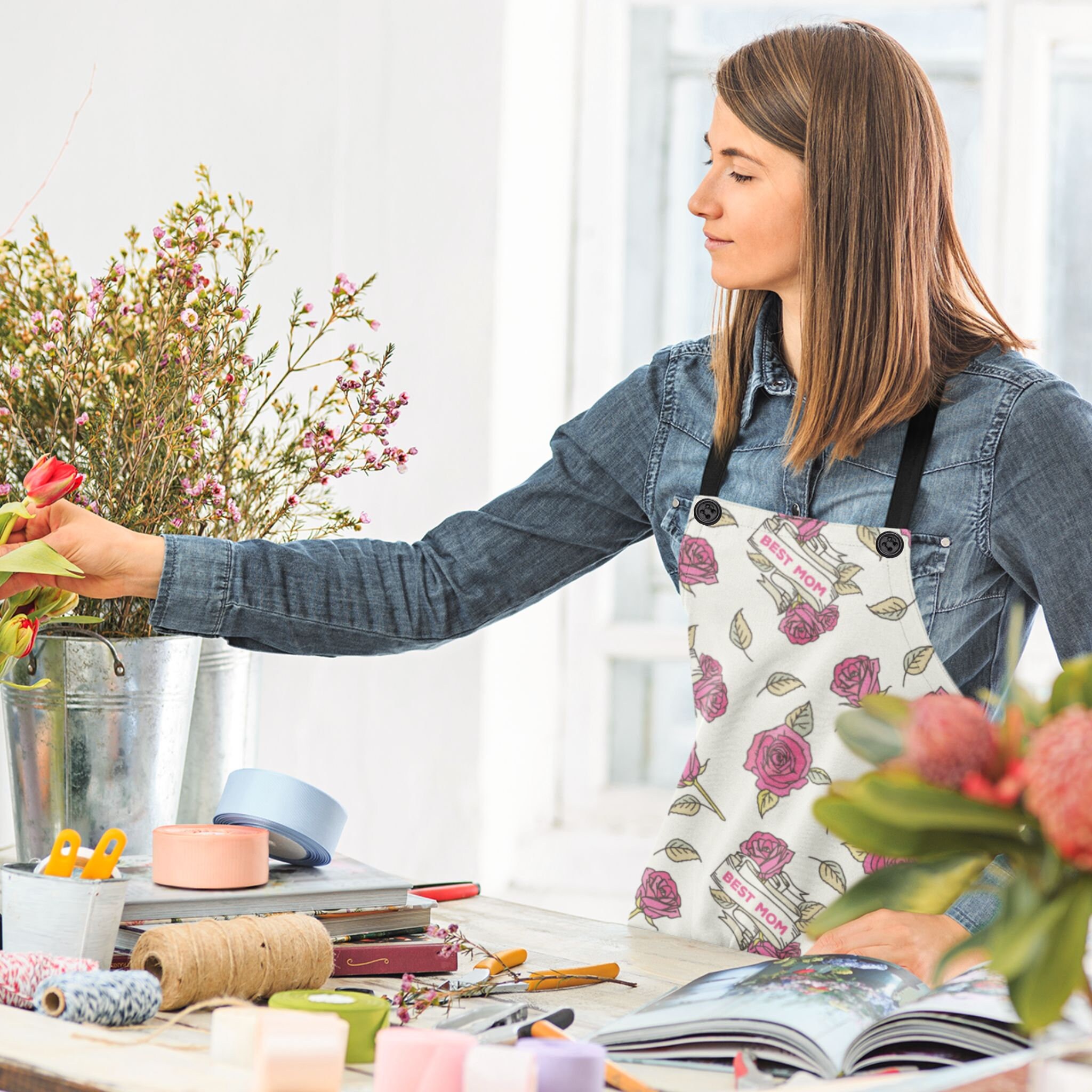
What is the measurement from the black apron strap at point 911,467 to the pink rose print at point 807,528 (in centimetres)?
6

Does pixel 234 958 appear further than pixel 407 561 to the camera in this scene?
No

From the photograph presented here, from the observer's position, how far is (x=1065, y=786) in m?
0.49

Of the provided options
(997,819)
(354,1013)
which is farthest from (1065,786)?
(354,1013)

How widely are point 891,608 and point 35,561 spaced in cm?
70

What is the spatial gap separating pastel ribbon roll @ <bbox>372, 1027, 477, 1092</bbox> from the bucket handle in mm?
582

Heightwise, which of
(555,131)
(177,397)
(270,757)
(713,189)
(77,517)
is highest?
(555,131)

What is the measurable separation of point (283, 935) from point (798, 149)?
809 mm

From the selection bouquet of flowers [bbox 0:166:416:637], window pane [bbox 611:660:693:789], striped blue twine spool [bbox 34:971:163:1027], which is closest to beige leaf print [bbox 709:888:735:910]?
bouquet of flowers [bbox 0:166:416:637]

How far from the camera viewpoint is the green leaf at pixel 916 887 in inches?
21.6

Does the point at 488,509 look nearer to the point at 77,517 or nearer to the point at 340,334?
the point at 77,517

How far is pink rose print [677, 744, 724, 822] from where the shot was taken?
1261mm

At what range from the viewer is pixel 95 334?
1263mm

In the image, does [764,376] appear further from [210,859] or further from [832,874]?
[210,859]

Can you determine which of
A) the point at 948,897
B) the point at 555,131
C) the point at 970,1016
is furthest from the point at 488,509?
the point at 555,131
